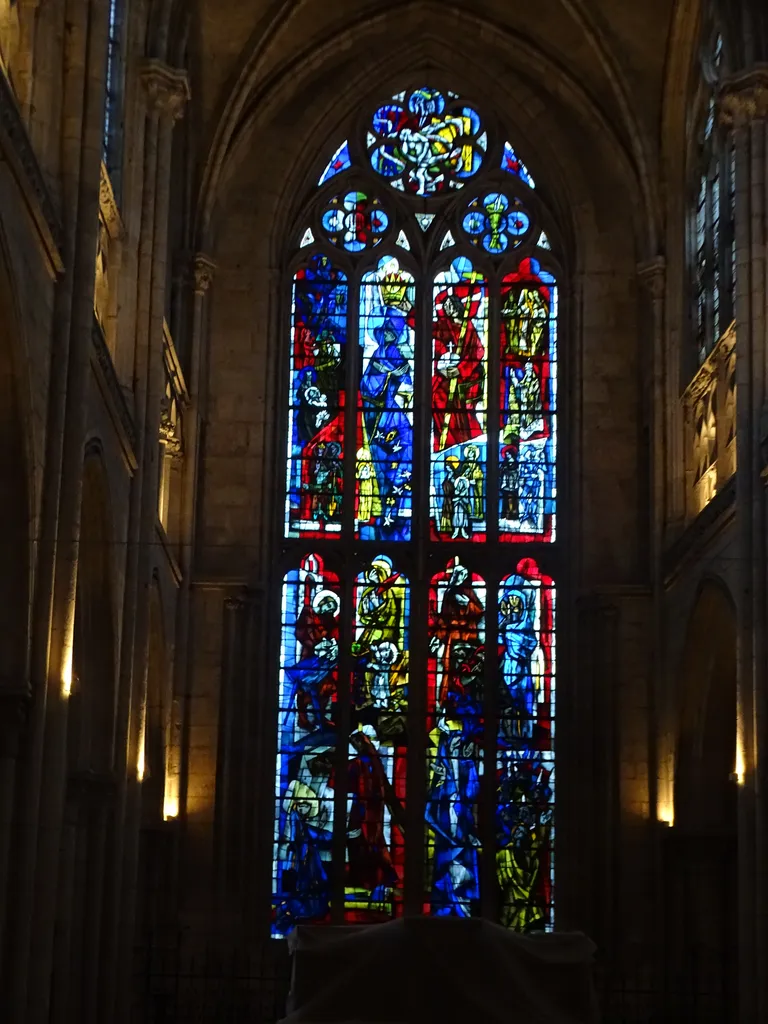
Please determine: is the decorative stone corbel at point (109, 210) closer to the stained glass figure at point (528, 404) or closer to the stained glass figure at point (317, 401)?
the stained glass figure at point (317, 401)

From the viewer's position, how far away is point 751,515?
2216cm

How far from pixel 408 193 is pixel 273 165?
2234mm

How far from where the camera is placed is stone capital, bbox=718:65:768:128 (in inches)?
926

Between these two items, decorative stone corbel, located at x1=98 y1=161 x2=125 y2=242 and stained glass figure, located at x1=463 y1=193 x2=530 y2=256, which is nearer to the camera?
decorative stone corbel, located at x1=98 y1=161 x2=125 y2=242

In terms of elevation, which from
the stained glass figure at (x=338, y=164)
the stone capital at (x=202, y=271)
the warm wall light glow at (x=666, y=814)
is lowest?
the warm wall light glow at (x=666, y=814)

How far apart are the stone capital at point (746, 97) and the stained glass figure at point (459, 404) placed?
729 cm

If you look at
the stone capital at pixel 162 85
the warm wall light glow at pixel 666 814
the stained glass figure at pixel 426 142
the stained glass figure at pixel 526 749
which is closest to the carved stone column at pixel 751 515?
the warm wall light glow at pixel 666 814

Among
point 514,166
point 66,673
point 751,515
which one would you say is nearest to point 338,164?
point 514,166

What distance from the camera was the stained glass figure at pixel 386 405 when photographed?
96.1ft

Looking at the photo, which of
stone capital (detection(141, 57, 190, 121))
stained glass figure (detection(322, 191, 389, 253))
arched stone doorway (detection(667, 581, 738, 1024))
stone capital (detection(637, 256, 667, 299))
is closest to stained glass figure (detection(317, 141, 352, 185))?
stained glass figure (detection(322, 191, 389, 253))

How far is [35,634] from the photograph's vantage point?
17094 millimetres

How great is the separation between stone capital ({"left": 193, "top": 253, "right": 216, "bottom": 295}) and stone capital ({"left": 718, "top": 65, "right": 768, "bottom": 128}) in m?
8.62

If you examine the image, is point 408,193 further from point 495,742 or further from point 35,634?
point 35,634

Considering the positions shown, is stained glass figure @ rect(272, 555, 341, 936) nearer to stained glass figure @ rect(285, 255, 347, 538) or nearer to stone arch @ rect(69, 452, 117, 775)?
stained glass figure @ rect(285, 255, 347, 538)
